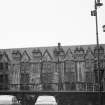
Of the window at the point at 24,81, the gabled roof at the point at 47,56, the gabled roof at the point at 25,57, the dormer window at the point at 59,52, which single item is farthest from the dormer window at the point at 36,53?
the window at the point at 24,81

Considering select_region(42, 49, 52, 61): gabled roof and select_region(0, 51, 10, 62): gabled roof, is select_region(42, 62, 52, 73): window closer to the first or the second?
select_region(42, 49, 52, 61): gabled roof

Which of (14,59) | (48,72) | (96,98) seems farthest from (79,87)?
(96,98)

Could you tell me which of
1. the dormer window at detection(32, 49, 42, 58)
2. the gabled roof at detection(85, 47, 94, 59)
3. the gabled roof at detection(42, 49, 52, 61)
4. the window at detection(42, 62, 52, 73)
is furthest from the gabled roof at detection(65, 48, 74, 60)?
the dormer window at detection(32, 49, 42, 58)

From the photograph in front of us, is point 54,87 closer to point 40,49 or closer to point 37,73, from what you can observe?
point 37,73

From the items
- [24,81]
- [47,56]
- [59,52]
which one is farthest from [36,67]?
[59,52]

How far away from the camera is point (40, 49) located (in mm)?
53844

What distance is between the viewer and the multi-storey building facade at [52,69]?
159 ft

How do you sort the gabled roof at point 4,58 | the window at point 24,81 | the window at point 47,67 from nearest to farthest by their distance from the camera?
the window at point 24,81
the window at point 47,67
the gabled roof at point 4,58

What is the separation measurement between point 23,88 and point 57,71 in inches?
352

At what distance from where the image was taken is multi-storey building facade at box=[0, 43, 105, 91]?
48438 millimetres

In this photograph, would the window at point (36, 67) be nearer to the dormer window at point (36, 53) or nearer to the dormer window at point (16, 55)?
the dormer window at point (36, 53)

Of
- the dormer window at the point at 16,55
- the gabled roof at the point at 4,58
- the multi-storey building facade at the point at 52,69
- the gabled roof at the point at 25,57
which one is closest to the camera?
the multi-storey building facade at the point at 52,69

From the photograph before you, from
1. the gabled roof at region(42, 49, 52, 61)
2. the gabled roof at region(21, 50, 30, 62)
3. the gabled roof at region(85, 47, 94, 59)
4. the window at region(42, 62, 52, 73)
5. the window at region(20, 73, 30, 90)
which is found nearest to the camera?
the gabled roof at region(85, 47, 94, 59)

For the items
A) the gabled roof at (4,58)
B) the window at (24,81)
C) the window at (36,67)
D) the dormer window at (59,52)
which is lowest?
the window at (24,81)
